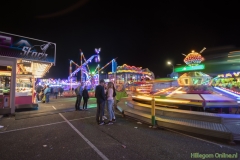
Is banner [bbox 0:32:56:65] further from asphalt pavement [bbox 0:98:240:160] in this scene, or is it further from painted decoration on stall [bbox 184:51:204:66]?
painted decoration on stall [bbox 184:51:204:66]

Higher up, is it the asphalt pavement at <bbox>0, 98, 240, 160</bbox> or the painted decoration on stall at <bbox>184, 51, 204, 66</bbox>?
the painted decoration on stall at <bbox>184, 51, 204, 66</bbox>

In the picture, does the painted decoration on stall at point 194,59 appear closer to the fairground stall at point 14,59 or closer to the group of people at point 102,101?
the group of people at point 102,101

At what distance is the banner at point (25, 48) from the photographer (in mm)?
8922

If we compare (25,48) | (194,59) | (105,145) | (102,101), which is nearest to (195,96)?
(194,59)

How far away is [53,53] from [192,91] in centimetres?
972

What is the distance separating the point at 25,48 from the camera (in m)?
9.79

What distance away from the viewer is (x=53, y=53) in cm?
1137

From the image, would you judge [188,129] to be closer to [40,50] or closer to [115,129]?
[115,129]

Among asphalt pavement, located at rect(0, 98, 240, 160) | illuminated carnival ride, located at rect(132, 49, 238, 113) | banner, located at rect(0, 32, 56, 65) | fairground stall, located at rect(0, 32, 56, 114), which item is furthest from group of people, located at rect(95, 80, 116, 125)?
banner, located at rect(0, 32, 56, 65)

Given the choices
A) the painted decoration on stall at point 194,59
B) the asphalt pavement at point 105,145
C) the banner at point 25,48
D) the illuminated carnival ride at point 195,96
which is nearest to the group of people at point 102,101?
the asphalt pavement at point 105,145

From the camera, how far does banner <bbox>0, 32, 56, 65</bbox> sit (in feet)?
29.3

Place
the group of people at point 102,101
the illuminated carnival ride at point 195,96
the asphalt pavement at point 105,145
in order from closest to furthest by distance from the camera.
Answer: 1. the asphalt pavement at point 105,145
2. the group of people at point 102,101
3. the illuminated carnival ride at point 195,96

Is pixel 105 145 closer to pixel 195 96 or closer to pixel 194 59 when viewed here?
Answer: pixel 195 96

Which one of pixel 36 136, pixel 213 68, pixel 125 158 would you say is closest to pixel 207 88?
pixel 213 68
